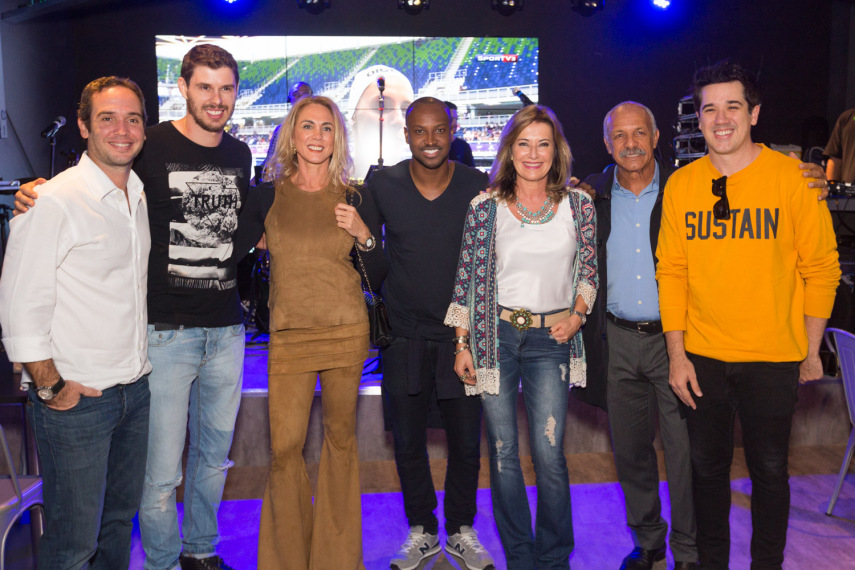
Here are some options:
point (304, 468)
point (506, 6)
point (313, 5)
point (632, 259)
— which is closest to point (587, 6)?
point (506, 6)

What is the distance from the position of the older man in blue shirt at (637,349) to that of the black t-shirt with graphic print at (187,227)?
146cm

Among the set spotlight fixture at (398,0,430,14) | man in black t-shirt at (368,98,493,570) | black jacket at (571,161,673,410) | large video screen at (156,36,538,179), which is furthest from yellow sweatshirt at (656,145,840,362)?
spotlight fixture at (398,0,430,14)

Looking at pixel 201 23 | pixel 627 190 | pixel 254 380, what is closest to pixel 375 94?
pixel 201 23

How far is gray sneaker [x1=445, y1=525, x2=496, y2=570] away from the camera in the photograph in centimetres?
276

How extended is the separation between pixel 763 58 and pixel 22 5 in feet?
28.1

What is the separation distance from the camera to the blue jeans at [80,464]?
6.32 feet

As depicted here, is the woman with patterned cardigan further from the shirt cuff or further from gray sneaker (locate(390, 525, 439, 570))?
the shirt cuff

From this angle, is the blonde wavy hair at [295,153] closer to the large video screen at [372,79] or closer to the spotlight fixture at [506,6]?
the large video screen at [372,79]

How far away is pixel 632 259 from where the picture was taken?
2.70 m

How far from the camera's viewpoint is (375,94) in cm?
833

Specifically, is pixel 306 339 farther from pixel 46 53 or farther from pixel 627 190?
pixel 46 53

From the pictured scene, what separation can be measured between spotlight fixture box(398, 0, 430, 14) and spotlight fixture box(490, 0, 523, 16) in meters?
0.83

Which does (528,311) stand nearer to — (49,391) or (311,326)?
(311,326)

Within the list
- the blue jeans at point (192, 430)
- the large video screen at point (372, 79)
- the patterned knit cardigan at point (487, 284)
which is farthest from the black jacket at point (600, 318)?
the large video screen at point (372, 79)
